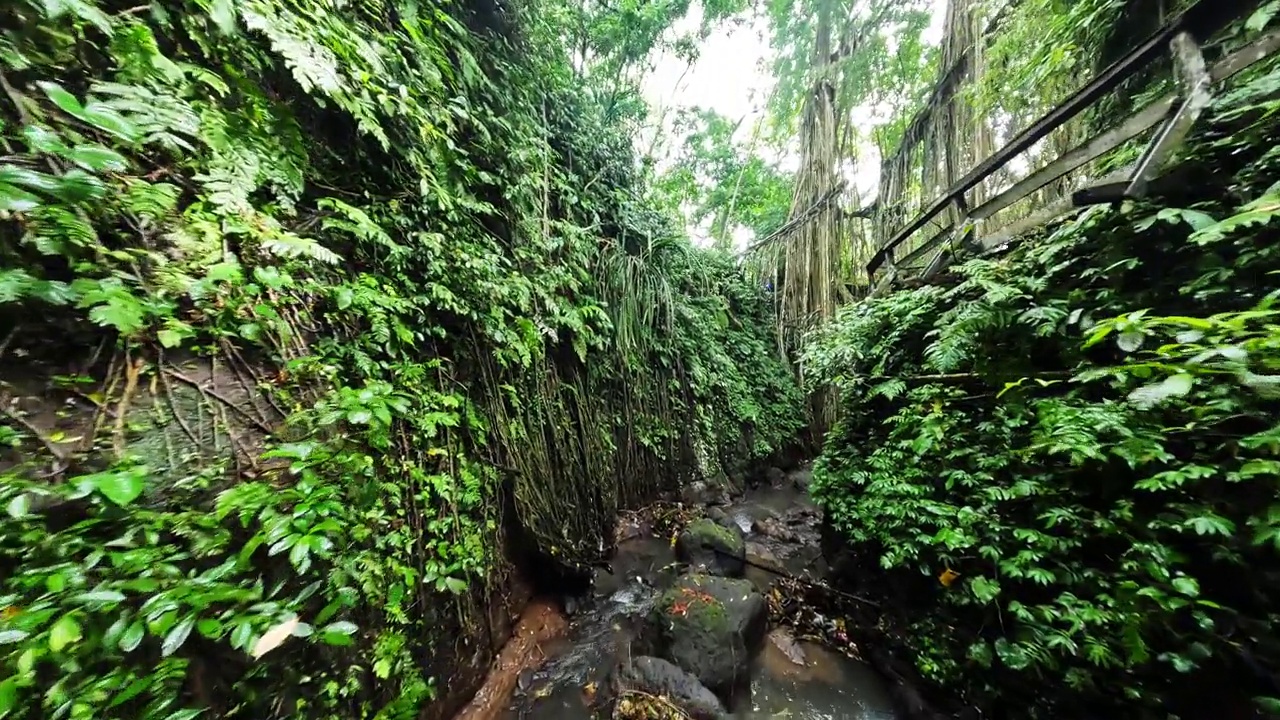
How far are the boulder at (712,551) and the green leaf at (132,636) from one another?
132 inches

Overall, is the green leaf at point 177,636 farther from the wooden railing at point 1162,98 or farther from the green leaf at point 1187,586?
the wooden railing at point 1162,98

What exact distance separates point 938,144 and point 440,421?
648 centimetres

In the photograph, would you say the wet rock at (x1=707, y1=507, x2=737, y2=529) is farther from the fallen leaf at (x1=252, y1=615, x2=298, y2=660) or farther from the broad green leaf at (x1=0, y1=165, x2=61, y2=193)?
the broad green leaf at (x1=0, y1=165, x2=61, y2=193)

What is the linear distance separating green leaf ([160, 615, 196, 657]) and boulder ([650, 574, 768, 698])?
7.60 ft

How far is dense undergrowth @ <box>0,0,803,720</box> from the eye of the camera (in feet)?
3.05

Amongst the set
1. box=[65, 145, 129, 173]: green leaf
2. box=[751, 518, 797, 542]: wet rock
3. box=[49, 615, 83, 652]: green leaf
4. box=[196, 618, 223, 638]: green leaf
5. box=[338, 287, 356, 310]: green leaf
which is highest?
box=[65, 145, 129, 173]: green leaf

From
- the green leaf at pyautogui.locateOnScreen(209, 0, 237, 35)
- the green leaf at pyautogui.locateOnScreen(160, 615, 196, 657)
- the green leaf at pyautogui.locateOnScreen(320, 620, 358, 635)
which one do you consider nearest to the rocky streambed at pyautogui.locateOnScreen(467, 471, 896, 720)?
the green leaf at pyautogui.locateOnScreen(320, 620, 358, 635)

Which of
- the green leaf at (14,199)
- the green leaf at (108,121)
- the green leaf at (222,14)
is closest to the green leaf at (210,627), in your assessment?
the green leaf at (14,199)

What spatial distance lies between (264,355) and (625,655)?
2.63 metres

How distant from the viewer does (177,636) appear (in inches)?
34.7

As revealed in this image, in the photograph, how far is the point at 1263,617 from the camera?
121 centimetres

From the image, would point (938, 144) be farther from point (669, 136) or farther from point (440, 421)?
point (440, 421)

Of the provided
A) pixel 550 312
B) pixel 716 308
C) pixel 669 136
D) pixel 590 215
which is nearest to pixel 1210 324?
pixel 550 312

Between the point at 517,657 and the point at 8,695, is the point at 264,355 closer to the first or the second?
the point at 8,695
